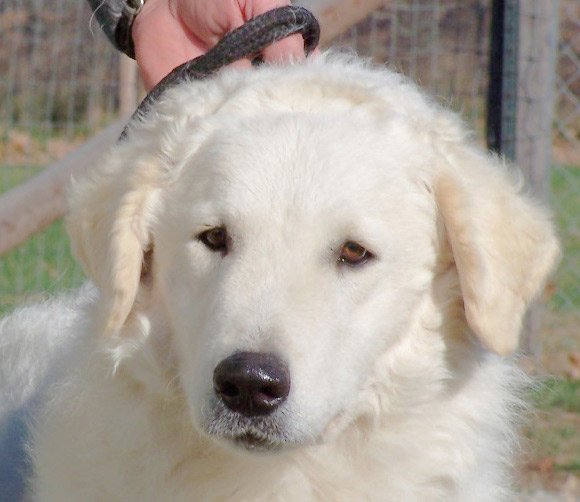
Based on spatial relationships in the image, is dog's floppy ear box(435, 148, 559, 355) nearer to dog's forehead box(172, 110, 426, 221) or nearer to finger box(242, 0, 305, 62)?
dog's forehead box(172, 110, 426, 221)

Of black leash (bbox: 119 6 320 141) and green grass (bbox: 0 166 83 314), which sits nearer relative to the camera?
black leash (bbox: 119 6 320 141)

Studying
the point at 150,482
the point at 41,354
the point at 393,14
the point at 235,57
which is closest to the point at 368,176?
the point at 235,57

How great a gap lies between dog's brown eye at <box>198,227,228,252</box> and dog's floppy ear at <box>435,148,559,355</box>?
2.03ft

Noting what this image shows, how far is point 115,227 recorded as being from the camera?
9.29ft

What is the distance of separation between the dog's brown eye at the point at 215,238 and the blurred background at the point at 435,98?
1.36m

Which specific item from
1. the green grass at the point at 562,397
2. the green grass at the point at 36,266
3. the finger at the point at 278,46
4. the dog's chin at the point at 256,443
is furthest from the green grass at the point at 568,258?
the dog's chin at the point at 256,443

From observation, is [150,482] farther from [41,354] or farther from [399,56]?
[399,56]

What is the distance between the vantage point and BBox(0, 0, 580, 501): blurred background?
5.04 metres

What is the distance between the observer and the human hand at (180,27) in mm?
3461

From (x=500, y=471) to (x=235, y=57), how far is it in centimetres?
153

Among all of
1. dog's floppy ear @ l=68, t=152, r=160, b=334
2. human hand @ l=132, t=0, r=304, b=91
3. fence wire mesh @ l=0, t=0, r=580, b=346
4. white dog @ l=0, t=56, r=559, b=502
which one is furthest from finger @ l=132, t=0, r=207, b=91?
fence wire mesh @ l=0, t=0, r=580, b=346

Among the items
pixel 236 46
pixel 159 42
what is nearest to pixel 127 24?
pixel 159 42

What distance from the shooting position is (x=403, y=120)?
2.89m

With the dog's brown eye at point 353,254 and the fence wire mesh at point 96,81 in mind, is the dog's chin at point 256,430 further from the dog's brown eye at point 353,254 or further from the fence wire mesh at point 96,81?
the fence wire mesh at point 96,81
